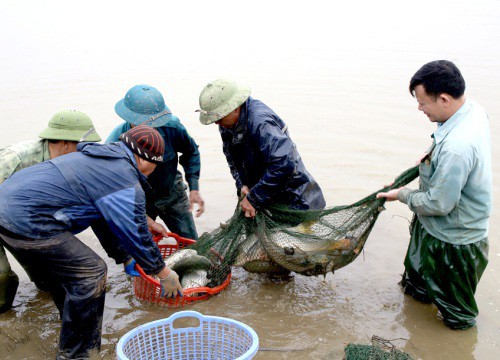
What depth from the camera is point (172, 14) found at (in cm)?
1800

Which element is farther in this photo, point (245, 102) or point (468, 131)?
point (245, 102)

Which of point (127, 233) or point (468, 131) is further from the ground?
point (468, 131)

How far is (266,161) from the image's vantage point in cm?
402

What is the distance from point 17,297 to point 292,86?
757 cm

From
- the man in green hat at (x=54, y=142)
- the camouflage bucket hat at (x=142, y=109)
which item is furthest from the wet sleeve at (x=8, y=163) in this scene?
the camouflage bucket hat at (x=142, y=109)

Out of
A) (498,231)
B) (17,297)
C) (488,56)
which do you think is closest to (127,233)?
(17,297)

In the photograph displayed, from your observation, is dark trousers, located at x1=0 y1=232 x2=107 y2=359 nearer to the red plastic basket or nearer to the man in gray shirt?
the red plastic basket

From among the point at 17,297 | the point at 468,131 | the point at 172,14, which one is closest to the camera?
the point at 468,131

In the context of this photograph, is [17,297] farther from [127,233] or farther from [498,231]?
[498,231]

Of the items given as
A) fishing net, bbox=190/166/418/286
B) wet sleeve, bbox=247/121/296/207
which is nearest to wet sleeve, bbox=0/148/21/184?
fishing net, bbox=190/166/418/286

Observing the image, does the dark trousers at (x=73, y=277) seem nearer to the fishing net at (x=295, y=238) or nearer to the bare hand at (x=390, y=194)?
the fishing net at (x=295, y=238)

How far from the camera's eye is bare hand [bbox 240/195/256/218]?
4.21m

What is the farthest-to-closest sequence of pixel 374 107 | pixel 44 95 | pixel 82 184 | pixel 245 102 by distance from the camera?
pixel 44 95 → pixel 374 107 → pixel 245 102 → pixel 82 184

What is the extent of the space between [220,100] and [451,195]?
1800 mm
